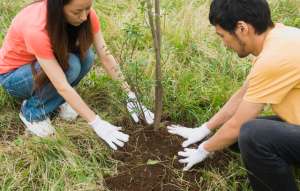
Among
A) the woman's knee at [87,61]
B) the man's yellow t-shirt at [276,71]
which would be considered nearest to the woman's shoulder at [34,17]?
the woman's knee at [87,61]

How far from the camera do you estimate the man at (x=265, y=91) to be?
2.35m

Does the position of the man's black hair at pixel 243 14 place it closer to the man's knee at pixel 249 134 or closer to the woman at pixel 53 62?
the man's knee at pixel 249 134

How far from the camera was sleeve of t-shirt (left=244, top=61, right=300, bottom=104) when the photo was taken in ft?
7.61

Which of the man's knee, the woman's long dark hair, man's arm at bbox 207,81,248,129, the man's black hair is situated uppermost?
the man's black hair

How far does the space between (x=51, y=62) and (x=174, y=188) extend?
95cm

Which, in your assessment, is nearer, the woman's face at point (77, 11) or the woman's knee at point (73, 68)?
the woman's face at point (77, 11)

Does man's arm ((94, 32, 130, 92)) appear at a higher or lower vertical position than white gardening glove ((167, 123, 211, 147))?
higher

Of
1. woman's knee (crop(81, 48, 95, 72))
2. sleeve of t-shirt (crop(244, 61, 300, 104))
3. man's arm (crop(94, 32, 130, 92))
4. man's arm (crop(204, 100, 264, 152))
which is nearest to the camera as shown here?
sleeve of t-shirt (crop(244, 61, 300, 104))

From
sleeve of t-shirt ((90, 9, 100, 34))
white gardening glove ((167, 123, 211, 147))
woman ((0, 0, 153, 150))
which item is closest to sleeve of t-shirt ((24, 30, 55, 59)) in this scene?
woman ((0, 0, 153, 150))

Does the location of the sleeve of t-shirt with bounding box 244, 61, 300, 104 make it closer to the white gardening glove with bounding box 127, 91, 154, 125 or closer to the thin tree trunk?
the thin tree trunk

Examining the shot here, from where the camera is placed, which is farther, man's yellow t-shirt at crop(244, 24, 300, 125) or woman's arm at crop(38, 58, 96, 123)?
woman's arm at crop(38, 58, 96, 123)

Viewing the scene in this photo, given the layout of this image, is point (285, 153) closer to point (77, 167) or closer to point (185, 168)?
point (185, 168)

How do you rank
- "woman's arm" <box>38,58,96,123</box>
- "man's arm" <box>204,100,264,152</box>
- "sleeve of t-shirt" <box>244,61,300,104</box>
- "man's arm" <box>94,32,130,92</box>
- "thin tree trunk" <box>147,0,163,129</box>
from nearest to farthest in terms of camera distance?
"sleeve of t-shirt" <box>244,61,300,104</box> < "man's arm" <box>204,100,264,152</box> < "thin tree trunk" <box>147,0,163,129</box> < "woman's arm" <box>38,58,96,123</box> < "man's arm" <box>94,32,130,92</box>

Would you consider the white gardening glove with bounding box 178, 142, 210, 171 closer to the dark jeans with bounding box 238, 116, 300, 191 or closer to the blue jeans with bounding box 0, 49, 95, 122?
the dark jeans with bounding box 238, 116, 300, 191
